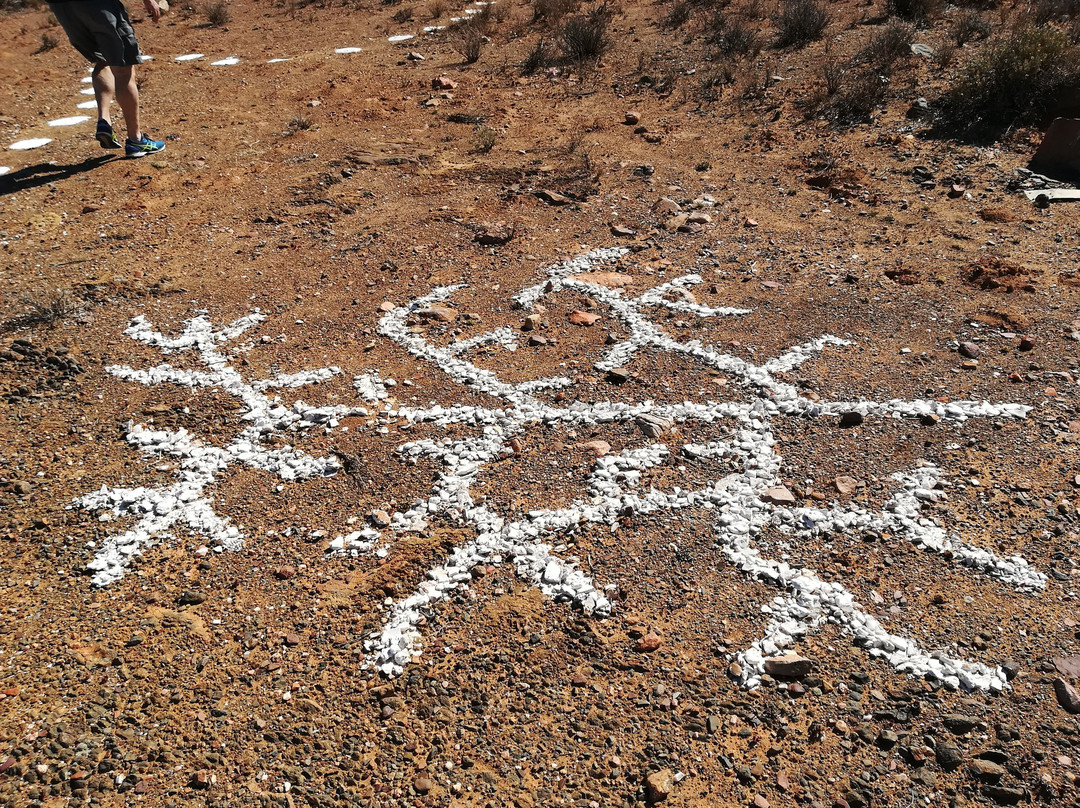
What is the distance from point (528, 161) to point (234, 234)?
2637mm

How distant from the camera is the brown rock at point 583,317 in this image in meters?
4.39

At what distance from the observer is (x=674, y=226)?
17.8ft

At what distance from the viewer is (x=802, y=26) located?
8383 mm

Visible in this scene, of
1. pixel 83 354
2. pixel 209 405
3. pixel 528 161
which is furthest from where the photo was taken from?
pixel 528 161

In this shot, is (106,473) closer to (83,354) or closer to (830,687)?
(83,354)

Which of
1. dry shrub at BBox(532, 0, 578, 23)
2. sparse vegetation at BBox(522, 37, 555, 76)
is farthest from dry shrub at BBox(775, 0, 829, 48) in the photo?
dry shrub at BBox(532, 0, 578, 23)

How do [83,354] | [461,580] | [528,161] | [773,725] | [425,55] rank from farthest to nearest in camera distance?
[425,55], [528,161], [83,354], [461,580], [773,725]

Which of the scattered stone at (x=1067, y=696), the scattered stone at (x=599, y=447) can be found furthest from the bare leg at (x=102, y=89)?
the scattered stone at (x=1067, y=696)

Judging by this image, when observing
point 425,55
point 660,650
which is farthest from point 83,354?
point 425,55

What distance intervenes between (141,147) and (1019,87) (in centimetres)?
797

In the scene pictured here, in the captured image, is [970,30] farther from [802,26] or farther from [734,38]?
[734,38]

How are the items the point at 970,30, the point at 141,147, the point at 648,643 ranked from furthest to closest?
the point at 970,30 → the point at 141,147 → the point at 648,643

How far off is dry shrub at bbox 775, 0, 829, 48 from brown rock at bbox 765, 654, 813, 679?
8.15 m

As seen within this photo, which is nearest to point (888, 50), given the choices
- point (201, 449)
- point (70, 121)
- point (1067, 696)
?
point (1067, 696)
